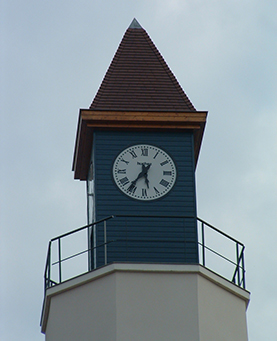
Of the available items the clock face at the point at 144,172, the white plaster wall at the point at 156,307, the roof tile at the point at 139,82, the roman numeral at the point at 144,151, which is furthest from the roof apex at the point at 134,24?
the white plaster wall at the point at 156,307

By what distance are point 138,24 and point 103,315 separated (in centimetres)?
1055

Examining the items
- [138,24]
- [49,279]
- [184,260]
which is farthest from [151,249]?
[138,24]

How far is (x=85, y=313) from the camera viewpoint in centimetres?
2827

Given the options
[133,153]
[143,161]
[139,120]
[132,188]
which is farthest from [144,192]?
[139,120]

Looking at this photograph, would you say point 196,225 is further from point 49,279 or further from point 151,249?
point 49,279

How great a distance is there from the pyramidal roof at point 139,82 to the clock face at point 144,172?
126 cm

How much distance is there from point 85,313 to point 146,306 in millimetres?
1503

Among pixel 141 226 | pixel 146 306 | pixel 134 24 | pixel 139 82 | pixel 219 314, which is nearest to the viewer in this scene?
pixel 146 306

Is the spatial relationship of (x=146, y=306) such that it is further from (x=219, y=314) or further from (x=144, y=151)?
(x=144, y=151)

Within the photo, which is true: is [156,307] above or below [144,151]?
below

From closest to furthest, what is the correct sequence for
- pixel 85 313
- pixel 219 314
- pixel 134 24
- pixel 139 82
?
pixel 85 313
pixel 219 314
pixel 139 82
pixel 134 24

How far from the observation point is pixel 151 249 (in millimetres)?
30062

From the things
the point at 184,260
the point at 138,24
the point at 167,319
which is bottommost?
the point at 167,319

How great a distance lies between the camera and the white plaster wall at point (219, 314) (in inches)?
1108
